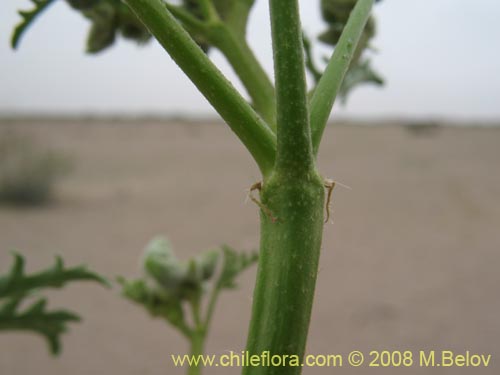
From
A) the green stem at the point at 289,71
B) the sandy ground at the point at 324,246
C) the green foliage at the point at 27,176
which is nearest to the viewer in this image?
the green stem at the point at 289,71

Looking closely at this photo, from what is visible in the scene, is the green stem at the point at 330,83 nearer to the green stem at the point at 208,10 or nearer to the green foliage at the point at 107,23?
the green stem at the point at 208,10

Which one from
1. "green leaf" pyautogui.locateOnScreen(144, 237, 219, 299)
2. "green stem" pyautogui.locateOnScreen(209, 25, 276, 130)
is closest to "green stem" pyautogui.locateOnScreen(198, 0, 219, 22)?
"green stem" pyautogui.locateOnScreen(209, 25, 276, 130)

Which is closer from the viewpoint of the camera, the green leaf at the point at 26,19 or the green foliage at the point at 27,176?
the green leaf at the point at 26,19

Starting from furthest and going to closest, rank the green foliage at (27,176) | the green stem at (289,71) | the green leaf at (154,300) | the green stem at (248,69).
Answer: the green foliage at (27,176), the green leaf at (154,300), the green stem at (248,69), the green stem at (289,71)

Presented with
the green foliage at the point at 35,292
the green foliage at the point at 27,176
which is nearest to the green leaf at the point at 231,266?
the green foliage at the point at 35,292

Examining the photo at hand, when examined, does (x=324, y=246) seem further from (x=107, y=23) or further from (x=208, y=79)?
(x=208, y=79)

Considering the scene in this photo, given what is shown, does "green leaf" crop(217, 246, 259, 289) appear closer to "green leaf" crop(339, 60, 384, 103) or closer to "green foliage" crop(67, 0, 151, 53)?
"green leaf" crop(339, 60, 384, 103)

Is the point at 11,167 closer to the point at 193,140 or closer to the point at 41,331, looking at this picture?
the point at 41,331
